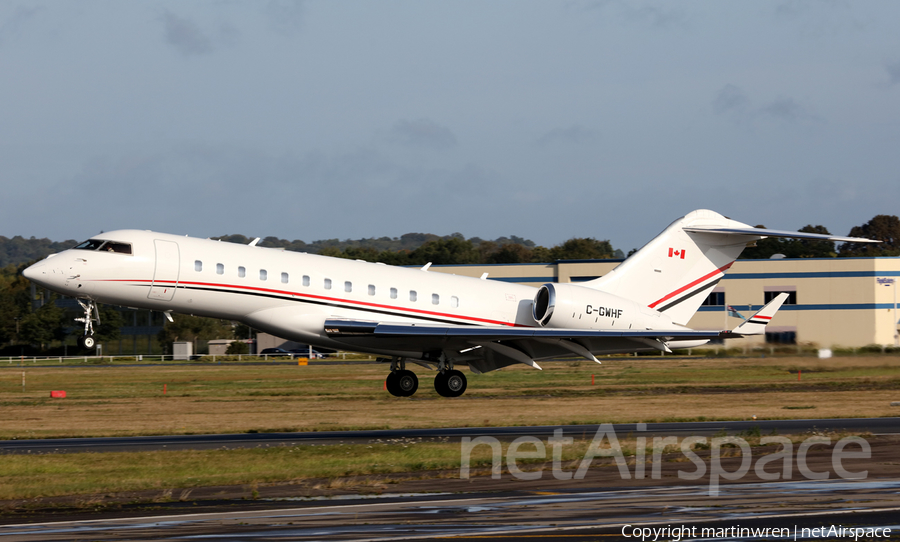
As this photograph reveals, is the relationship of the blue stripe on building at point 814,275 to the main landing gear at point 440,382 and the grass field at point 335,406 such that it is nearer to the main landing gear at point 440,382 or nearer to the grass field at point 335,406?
the grass field at point 335,406

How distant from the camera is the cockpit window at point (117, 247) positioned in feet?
78.3

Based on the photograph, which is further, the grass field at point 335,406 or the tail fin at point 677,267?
the tail fin at point 677,267

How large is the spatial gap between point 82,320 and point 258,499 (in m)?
9.60

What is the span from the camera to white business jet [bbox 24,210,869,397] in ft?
78.5

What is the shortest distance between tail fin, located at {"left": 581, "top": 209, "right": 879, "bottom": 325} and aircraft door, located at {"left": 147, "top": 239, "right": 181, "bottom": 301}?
41.4 ft

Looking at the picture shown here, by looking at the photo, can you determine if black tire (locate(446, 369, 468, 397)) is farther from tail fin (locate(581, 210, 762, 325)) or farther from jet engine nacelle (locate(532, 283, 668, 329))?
tail fin (locate(581, 210, 762, 325))

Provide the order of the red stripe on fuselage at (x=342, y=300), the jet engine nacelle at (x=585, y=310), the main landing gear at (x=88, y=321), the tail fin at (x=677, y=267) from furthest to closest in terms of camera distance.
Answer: the tail fin at (x=677, y=267) < the jet engine nacelle at (x=585, y=310) < the red stripe on fuselage at (x=342, y=300) < the main landing gear at (x=88, y=321)


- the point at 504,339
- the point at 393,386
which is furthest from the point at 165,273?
the point at 504,339

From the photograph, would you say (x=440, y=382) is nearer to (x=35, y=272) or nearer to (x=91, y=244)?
(x=91, y=244)

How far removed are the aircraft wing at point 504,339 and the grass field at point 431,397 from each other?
271cm

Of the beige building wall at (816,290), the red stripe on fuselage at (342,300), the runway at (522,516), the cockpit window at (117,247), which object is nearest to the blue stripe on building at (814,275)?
the beige building wall at (816,290)

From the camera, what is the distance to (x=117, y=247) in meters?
23.9

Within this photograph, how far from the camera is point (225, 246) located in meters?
24.8

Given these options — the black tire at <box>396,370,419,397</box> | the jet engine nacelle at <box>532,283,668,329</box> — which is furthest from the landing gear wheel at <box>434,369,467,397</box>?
the jet engine nacelle at <box>532,283,668,329</box>
